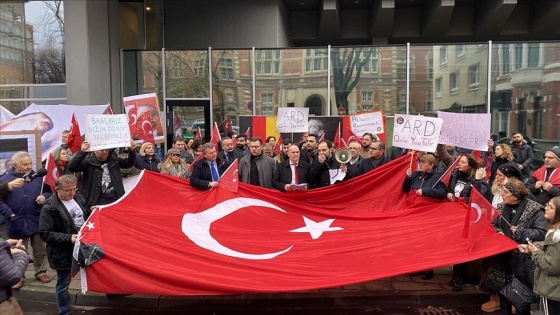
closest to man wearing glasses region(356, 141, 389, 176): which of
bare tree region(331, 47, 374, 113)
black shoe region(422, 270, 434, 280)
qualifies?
black shoe region(422, 270, 434, 280)

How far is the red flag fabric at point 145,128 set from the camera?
8.22 metres

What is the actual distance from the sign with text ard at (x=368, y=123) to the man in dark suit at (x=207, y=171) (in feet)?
13.6

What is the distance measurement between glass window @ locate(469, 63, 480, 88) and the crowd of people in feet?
19.5

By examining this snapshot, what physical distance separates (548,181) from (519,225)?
95.5 inches

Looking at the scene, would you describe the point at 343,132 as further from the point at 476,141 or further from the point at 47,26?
the point at 47,26

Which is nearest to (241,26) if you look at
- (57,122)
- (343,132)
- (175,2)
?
(175,2)

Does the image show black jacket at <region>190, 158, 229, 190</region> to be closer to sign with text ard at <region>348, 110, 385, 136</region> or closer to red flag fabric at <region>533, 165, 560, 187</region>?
sign with text ard at <region>348, 110, 385, 136</region>

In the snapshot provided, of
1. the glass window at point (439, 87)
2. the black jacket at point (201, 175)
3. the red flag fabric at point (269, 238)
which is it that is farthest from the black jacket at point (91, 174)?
the glass window at point (439, 87)

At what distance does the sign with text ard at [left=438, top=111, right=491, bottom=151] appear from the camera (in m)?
6.80

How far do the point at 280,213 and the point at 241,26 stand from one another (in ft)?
39.3

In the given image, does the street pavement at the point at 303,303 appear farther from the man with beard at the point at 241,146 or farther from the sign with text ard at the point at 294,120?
the sign with text ard at the point at 294,120

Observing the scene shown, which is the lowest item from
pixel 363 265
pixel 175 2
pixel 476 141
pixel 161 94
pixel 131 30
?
pixel 363 265

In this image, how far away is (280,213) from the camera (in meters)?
6.35

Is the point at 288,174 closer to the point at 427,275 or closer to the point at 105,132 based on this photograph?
the point at 427,275
